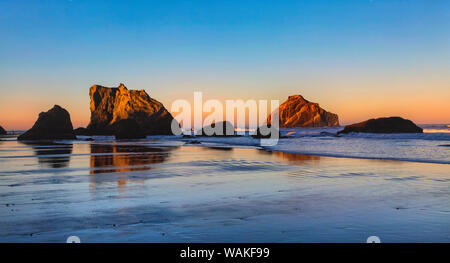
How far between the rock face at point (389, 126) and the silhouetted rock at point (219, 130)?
96.4ft

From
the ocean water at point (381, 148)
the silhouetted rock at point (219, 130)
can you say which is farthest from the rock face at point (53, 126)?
the ocean water at point (381, 148)

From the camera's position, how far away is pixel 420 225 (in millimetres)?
5527

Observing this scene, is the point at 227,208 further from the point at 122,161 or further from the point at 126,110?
the point at 126,110

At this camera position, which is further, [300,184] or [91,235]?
[300,184]

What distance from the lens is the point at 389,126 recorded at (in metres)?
61.0

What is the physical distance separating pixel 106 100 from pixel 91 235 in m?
207

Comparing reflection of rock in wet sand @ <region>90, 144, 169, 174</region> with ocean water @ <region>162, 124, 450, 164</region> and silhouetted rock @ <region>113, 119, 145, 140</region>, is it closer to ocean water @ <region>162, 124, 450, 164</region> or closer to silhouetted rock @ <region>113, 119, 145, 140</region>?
ocean water @ <region>162, 124, 450, 164</region>

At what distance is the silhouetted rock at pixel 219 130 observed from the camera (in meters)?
80.4

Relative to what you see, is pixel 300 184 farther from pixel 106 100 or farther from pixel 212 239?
pixel 106 100

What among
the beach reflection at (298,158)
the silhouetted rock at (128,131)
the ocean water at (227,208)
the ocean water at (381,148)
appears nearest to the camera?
the ocean water at (227,208)

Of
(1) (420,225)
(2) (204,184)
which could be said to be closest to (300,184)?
(2) (204,184)

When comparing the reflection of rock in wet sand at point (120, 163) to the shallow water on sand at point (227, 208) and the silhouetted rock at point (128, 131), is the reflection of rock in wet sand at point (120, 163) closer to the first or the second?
the shallow water on sand at point (227, 208)
